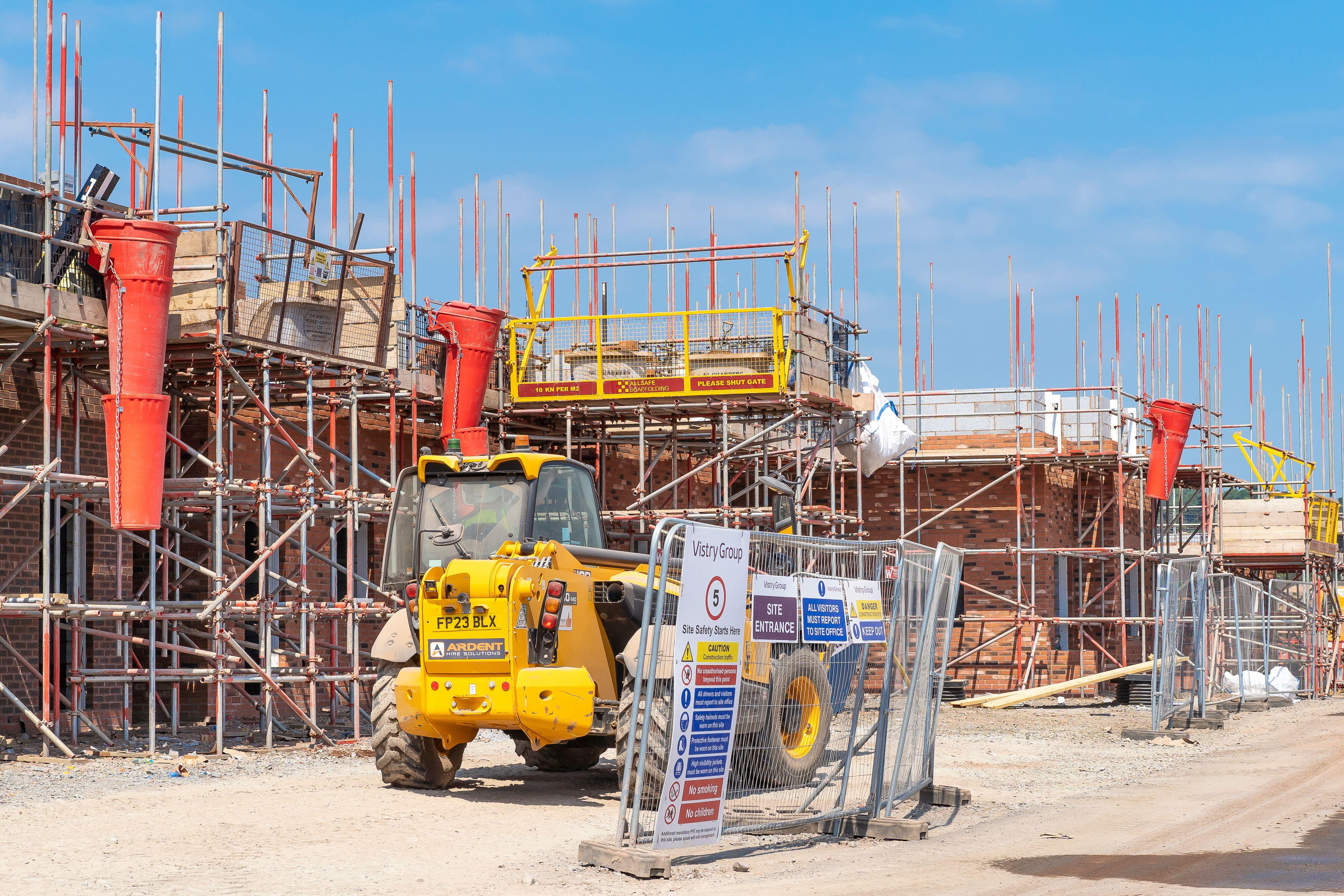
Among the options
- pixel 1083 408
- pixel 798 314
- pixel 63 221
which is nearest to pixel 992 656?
pixel 1083 408

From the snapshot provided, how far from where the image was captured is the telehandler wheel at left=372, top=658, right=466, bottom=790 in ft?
42.4

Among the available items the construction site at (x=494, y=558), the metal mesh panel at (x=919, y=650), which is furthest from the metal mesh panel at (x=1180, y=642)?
the metal mesh panel at (x=919, y=650)

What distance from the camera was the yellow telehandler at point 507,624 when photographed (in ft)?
38.6

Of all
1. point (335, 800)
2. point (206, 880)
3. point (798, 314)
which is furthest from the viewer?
point (798, 314)

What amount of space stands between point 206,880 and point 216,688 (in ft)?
22.4

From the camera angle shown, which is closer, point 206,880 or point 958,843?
point 206,880

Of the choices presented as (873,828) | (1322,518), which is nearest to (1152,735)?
(873,828)

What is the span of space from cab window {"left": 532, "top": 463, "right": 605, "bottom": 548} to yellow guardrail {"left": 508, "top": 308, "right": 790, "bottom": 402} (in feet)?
26.1

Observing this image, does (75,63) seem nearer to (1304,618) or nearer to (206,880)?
(206,880)

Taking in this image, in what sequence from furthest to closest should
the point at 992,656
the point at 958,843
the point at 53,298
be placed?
the point at 992,656
the point at 53,298
the point at 958,843

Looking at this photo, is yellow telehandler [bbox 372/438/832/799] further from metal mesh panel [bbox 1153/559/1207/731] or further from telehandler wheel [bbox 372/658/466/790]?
metal mesh panel [bbox 1153/559/1207/731]

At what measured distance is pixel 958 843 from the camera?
11.0 metres

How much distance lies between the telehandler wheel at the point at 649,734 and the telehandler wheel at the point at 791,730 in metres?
0.55

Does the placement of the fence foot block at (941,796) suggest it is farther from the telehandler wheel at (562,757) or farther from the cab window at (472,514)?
the cab window at (472,514)
